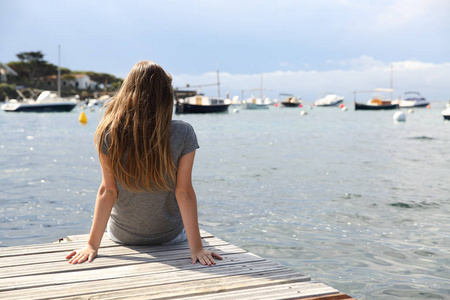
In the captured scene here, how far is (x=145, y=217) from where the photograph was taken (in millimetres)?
2861

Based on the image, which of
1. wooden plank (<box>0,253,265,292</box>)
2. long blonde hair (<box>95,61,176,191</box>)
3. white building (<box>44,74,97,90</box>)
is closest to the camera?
wooden plank (<box>0,253,265,292</box>)

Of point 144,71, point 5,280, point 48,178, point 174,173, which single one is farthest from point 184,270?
point 48,178

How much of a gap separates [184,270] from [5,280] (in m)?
0.92

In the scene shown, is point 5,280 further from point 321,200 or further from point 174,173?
point 321,200

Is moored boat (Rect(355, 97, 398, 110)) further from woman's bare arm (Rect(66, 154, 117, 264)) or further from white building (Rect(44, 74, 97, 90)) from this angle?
woman's bare arm (Rect(66, 154, 117, 264))

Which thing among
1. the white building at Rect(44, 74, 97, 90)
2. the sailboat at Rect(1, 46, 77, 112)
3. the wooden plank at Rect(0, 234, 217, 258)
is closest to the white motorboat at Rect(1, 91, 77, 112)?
Answer: the sailboat at Rect(1, 46, 77, 112)

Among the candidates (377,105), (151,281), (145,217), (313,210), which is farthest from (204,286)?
(377,105)

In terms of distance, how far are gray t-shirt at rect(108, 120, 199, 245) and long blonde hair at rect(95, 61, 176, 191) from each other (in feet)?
0.38

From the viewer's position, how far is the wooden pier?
2168 millimetres

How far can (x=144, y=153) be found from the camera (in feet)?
8.56

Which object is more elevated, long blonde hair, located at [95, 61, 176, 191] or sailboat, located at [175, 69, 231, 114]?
sailboat, located at [175, 69, 231, 114]

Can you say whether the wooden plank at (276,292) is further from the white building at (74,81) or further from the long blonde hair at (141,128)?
the white building at (74,81)

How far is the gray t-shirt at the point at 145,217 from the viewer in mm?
2809

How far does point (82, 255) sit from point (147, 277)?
512 mm
